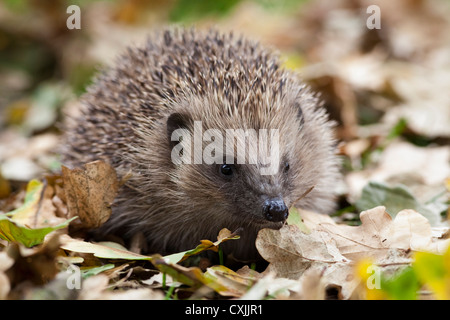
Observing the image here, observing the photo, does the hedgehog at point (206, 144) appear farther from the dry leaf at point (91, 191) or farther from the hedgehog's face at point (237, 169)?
the dry leaf at point (91, 191)

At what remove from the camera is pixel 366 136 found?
5.02 m

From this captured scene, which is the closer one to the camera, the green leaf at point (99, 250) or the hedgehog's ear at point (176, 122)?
the green leaf at point (99, 250)

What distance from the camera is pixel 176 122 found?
11.0 ft

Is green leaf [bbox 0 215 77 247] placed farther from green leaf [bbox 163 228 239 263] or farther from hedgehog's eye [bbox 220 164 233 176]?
hedgehog's eye [bbox 220 164 233 176]

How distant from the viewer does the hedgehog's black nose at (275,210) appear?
2744 mm

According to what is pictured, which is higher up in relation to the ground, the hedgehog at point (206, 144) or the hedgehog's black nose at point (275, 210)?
the hedgehog at point (206, 144)

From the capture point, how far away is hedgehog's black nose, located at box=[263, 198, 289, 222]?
2.74 meters

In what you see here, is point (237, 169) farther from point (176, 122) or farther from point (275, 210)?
point (176, 122)

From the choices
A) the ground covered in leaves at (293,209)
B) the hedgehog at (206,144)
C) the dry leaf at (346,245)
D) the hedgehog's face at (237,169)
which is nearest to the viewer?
the ground covered in leaves at (293,209)

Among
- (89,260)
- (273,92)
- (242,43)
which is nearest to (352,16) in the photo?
(242,43)

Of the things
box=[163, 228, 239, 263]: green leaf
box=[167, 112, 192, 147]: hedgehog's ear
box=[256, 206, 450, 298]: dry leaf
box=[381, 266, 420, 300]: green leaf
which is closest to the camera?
box=[381, 266, 420, 300]: green leaf

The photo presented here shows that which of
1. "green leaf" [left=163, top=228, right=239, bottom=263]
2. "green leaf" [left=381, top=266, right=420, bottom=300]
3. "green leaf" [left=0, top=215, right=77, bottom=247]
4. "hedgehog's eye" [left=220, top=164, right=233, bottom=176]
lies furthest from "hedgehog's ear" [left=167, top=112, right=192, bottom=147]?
"green leaf" [left=381, top=266, right=420, bottom=300]

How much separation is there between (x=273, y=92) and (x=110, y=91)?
119 centimetres

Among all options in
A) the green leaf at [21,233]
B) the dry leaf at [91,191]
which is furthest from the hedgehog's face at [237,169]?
the green leaf at [21,233]
